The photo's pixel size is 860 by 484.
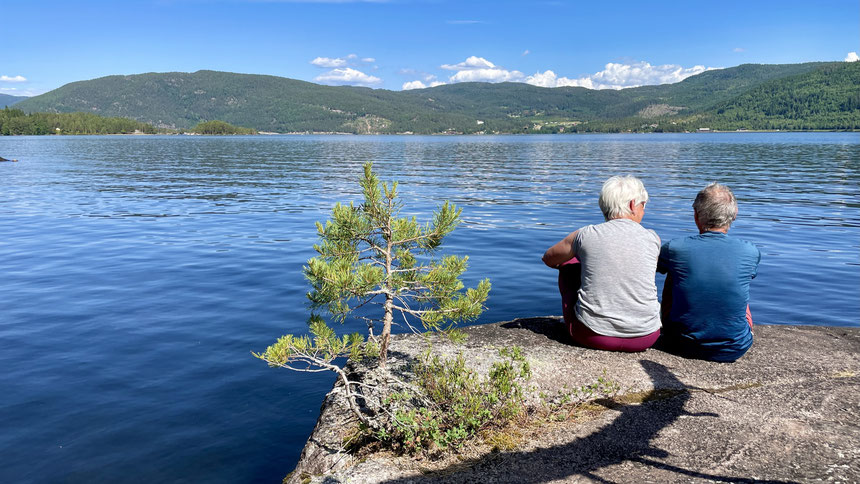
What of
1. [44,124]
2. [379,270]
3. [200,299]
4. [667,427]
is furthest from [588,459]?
[44,124]

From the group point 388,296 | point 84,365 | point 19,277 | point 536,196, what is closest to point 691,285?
point 388,296

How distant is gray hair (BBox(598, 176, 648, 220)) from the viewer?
18.1 feet

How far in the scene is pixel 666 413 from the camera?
475cm

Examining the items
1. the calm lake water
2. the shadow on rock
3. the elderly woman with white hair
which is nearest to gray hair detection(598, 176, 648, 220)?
the elderly woman with white hair

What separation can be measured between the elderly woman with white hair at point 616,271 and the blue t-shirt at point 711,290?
0.87 feet

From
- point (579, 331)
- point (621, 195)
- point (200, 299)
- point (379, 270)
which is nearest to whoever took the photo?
point (379, 270)

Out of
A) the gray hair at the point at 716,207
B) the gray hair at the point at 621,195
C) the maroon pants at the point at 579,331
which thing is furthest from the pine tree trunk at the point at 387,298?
the gray hair at the point at 716,207

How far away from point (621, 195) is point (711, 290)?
128 centimetres

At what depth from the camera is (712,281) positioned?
17.8 ft

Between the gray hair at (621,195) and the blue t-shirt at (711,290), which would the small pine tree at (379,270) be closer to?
the gray hair at (621,195)

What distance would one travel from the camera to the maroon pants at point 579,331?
5.80 m

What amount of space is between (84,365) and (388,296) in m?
5.42

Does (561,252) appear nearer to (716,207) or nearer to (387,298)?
(716,207)

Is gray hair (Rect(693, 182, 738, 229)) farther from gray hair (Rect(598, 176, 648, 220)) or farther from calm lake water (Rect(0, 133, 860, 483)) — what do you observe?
calm lake water (Rect(0, 133, 860, 483))
